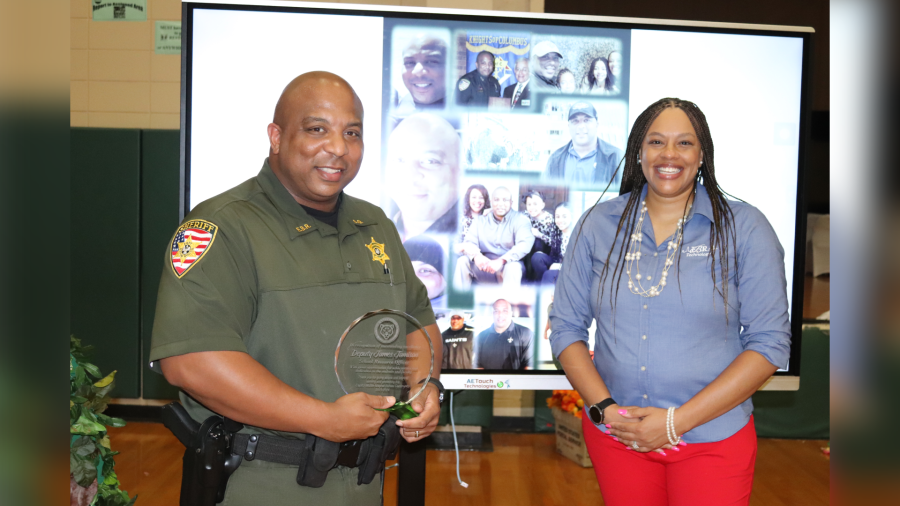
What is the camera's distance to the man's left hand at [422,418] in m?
1.46

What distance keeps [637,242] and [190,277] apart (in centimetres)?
109

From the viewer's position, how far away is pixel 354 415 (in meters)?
1.35

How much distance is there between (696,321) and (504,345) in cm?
101

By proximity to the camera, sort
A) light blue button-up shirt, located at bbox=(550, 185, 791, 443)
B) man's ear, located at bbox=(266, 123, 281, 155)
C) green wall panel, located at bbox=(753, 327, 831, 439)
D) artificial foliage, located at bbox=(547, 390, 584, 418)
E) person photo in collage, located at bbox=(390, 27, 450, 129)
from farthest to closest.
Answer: green wall panel, located at bbox=(753, 327, 831, 439) < artificial foliage, located at bbox=(547, 390, 584, 418) < person photo in collage, located at bbox=(390, 27, 450, 129) < light blue button-up shirt, located at bbox=(550, 185, 791, 443) < man's ear, located at bbox=(266, 123, 281, 155)

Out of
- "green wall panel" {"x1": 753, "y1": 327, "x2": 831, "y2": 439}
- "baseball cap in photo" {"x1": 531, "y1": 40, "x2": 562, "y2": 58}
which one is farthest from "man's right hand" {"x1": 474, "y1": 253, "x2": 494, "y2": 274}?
"green wall panel" {"x1": 753, "y1": 327, "x2": 831, "y2": 439}

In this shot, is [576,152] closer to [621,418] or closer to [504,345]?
[504,345]

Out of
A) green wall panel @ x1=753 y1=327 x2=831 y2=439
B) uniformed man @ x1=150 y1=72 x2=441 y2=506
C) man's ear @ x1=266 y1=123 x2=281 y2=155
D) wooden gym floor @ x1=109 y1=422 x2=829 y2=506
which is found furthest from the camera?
green wall panel @ x1=753 y1=327 x2=831 y2=439

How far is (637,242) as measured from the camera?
1.75 meters

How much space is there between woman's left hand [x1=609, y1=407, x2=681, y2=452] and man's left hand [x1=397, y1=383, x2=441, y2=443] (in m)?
0.45

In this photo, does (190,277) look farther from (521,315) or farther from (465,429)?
(465,429)

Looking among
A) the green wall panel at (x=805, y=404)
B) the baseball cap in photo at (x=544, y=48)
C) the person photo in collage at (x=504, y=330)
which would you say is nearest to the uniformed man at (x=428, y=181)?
the person photo in collage at (x=504, y=330)

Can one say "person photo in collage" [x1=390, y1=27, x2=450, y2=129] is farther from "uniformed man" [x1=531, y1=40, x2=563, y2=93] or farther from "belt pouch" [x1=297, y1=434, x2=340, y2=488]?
"belt pouch" [x1=297, y1=434, x2=340, y2=488]

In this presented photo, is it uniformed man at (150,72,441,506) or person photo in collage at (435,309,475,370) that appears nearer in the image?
uniformed man at (150,72,441,506)

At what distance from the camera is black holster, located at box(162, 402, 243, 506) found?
1.38m
